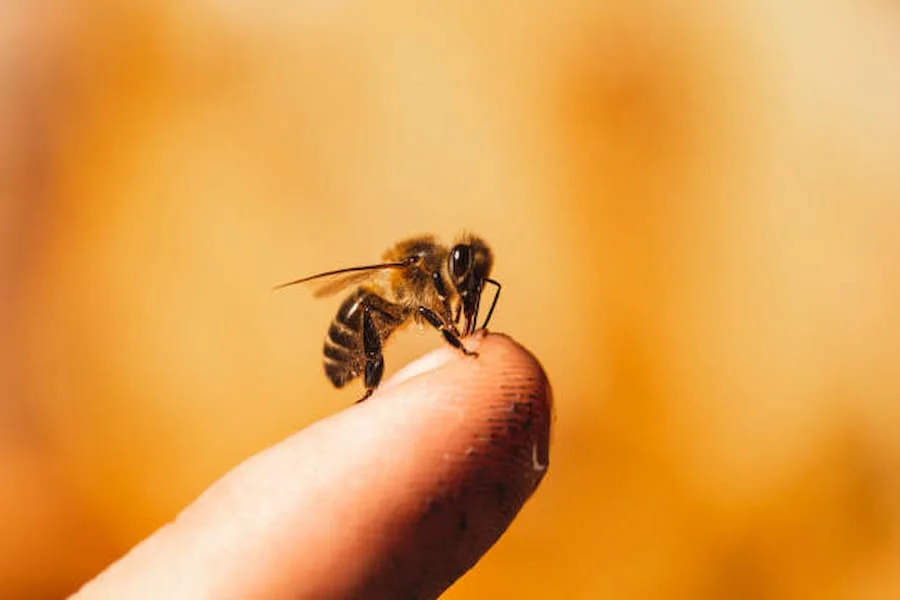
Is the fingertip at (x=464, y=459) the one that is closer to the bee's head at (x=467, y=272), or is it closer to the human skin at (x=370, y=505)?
the human skin at (x=370, y=505)

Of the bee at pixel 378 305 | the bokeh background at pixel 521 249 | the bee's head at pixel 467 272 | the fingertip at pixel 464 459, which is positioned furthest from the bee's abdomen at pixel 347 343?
the bokeh background at pixel 521 249

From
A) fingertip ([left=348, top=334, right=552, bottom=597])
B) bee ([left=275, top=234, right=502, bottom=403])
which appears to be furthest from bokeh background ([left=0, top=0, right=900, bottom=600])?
fingertip ([left=348, top=334, right=552, bottom=597])

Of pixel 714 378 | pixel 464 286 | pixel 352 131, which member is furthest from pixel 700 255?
pixel 464 286

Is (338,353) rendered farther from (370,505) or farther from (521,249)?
(521,249)

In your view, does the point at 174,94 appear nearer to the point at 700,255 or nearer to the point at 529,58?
the point at 529,58

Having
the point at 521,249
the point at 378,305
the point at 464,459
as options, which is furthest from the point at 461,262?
the point at 521,249
